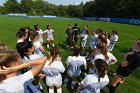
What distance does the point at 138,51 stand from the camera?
951 centimetres

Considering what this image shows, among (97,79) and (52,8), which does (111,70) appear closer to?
(97,79)

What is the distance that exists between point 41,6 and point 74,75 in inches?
6018

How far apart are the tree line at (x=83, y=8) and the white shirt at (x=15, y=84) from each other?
79.6 metres

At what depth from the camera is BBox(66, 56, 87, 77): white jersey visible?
988cm

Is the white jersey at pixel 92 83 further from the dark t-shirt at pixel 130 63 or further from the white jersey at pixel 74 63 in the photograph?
the dark t-shirt at pixel 130 63

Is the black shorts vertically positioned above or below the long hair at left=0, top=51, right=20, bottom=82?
below

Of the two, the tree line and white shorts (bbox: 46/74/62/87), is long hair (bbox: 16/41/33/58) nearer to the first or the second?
white shorts (bbox: 46/74/62/87)

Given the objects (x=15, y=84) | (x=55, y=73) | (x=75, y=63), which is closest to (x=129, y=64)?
(x=75, y=63)

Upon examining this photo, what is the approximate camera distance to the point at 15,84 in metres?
4.01

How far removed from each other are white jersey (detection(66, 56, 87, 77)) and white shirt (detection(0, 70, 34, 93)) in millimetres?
5829

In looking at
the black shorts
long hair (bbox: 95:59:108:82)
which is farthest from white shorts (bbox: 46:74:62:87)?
the black shorts

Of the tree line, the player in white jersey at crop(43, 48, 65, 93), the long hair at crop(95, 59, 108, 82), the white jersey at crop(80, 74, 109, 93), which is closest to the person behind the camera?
the long hair at crop(95, 59, 108, 82)

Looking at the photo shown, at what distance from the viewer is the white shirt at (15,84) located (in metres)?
3.99

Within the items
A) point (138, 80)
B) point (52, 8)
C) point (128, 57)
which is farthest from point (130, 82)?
point (52, 8)
